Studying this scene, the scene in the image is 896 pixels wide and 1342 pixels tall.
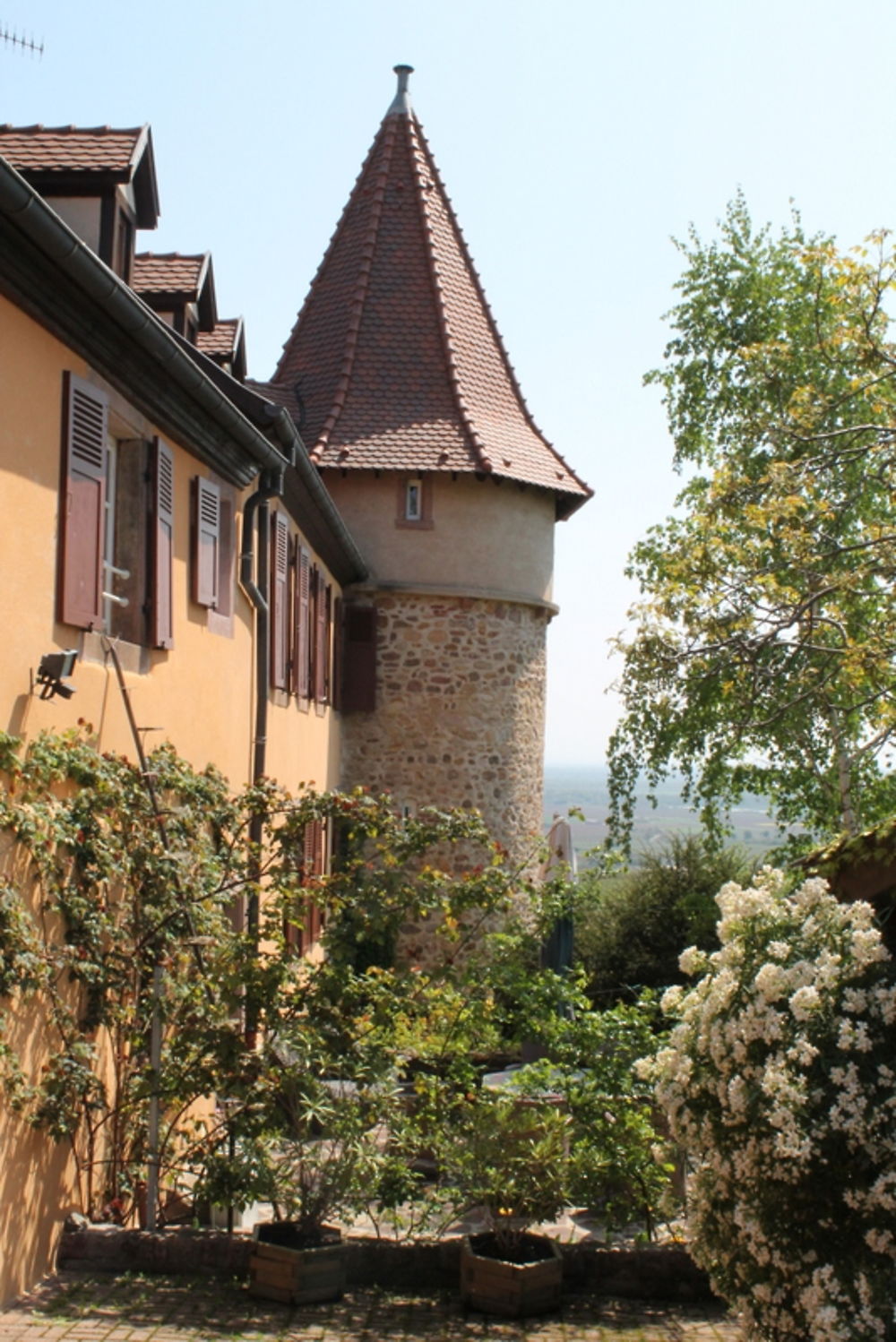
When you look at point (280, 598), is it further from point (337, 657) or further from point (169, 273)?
point (337, 657)

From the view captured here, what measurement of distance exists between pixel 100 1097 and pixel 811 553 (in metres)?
6.62

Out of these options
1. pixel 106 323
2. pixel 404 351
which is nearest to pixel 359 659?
pixel 404 351

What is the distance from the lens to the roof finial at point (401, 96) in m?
20.7

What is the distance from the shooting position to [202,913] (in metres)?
7.78

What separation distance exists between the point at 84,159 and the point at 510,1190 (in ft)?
19.4

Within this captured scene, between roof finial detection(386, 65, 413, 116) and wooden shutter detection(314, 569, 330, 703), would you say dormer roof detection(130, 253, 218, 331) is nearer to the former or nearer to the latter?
wooden shutter detection(314, 569, 330, 703)

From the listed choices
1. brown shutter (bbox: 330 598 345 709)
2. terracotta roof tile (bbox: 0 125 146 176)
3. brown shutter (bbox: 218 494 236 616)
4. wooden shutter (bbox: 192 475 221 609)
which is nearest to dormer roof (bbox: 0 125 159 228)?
terracotta roof tile (bbox: 0 125 146 176)

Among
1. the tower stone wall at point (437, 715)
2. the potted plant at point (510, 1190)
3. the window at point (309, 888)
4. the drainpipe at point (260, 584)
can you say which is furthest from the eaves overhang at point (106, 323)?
the tower stone wall at point (437, 715)

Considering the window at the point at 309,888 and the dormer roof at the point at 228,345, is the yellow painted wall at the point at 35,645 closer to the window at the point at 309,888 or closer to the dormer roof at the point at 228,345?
the window at the point at 309,888

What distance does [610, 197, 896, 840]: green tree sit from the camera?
10.7 metres

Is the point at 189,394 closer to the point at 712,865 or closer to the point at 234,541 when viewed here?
the point at 234,541

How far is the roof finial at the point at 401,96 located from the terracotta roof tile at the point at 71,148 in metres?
12.2

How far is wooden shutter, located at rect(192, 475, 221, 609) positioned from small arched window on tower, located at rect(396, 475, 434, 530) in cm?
784

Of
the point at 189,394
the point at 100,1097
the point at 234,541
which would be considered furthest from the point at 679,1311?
the point at 234,541
